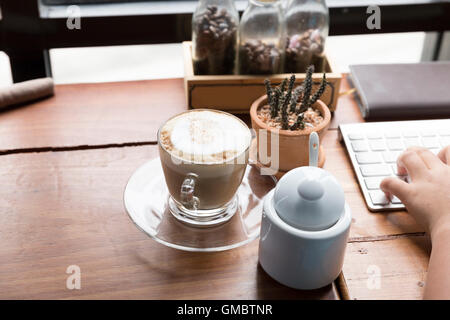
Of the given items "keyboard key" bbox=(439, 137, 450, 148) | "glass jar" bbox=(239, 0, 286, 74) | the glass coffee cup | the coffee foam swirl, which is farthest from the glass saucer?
"keyboard key" bbox=(439, 137, 450, 148)

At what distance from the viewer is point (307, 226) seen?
0.63 meters

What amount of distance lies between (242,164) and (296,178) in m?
0.13

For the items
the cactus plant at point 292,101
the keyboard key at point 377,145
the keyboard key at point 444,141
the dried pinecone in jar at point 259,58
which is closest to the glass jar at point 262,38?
the dried pinecone in jar at point 259,58

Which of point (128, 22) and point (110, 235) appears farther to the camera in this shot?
point (128, 22)

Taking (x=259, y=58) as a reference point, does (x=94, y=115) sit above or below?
below

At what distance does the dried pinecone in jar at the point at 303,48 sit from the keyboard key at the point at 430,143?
0.88 feet

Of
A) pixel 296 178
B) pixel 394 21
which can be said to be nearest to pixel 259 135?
pixel 296 178

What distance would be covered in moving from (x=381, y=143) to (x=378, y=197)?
0.14 metres

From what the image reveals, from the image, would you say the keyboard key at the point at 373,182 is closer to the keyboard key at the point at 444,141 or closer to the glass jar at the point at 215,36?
the keyboard key at the point at 444,141

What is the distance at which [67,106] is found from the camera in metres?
1.05

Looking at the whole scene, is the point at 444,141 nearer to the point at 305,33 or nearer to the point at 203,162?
the point at 305,33

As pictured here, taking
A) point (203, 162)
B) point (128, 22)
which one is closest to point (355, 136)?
point (203, 162)

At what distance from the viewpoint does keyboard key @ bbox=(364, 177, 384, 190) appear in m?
0.84
